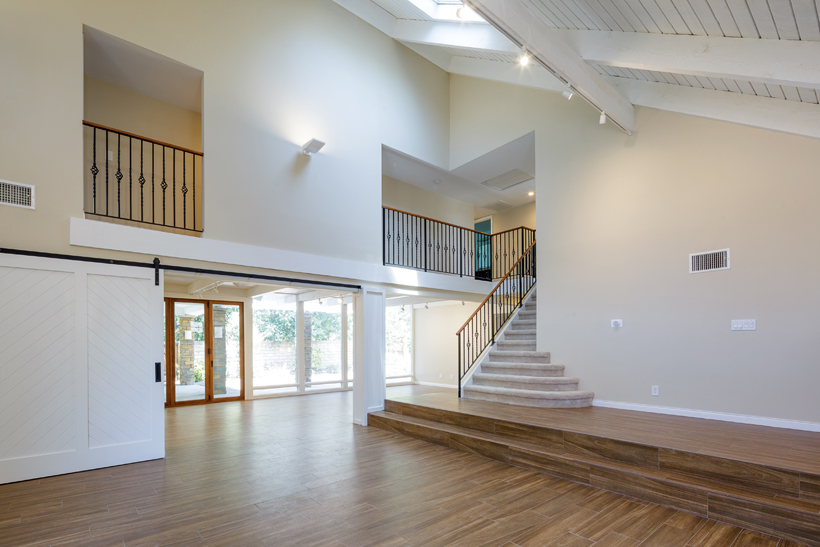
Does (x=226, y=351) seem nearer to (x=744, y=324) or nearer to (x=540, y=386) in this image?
(x=540, y=386)

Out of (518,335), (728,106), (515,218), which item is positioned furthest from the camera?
(515,218)

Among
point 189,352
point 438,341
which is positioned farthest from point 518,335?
point 189,352

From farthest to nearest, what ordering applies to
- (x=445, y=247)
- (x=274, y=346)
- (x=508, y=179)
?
(x=274, y=346) → (x=508, y=179) → (x=445, y=247)

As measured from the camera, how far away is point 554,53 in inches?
188

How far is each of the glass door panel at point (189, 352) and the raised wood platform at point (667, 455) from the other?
6219 mm

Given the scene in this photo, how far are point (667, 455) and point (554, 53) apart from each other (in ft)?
13.8

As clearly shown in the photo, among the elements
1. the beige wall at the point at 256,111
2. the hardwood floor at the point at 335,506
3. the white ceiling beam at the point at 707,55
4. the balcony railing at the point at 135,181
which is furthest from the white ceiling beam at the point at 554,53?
the hardwood floor at the point at 335,506

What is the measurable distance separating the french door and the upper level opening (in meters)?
4.22

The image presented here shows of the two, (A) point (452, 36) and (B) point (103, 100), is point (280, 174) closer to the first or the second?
(B) point (103, 100)

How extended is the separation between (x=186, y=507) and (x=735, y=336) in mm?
6049

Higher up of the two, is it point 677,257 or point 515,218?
point 515,218

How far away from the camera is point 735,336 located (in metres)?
5.12

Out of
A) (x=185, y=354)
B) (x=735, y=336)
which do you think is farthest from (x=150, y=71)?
(x=735, y=336)

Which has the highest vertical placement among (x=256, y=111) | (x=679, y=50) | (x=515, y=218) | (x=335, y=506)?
(x=256, y=111)
